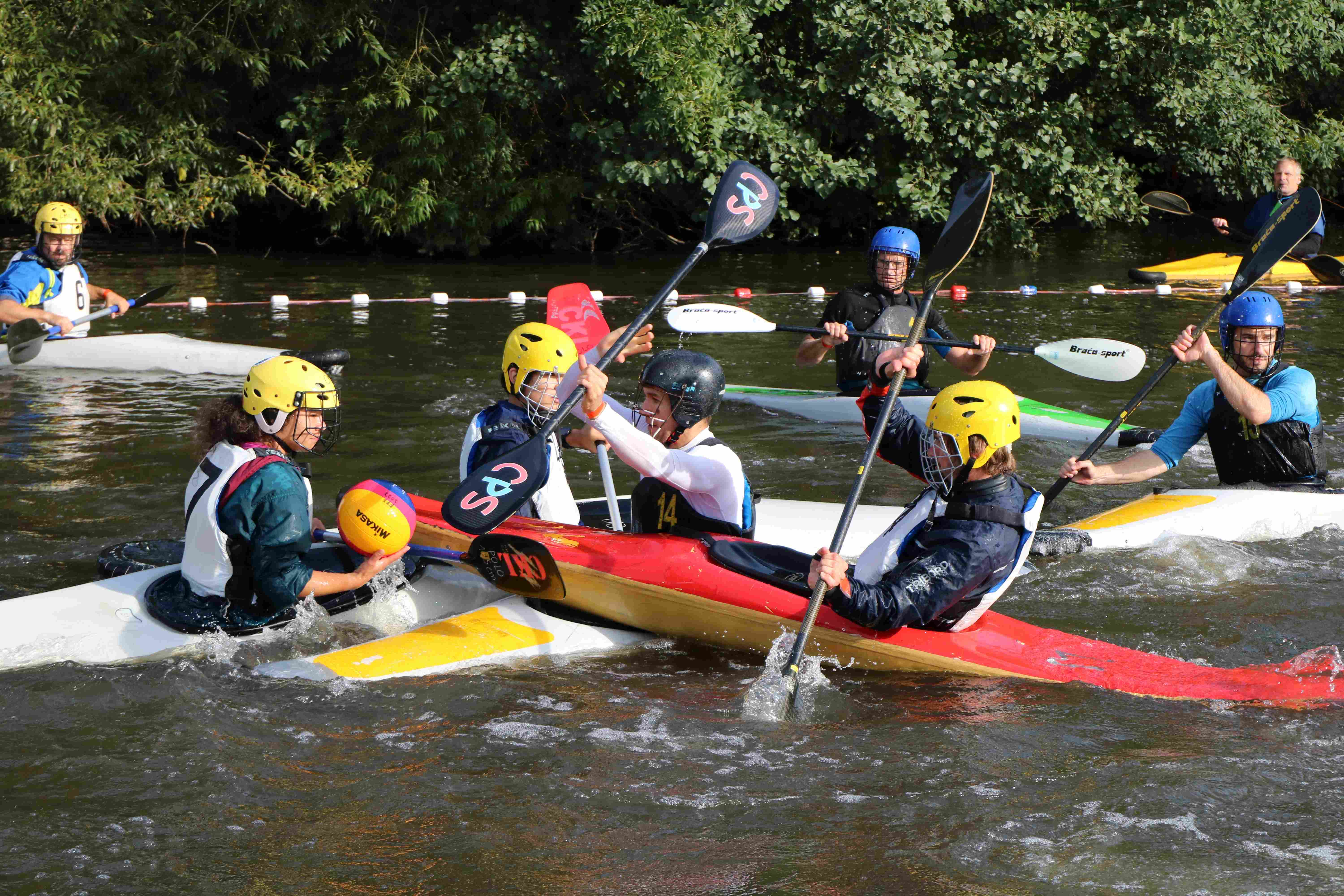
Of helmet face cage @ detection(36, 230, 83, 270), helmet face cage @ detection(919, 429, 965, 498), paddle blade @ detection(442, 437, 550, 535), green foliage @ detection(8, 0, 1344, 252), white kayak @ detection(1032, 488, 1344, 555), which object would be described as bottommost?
white kayak @ detection(1032, 488, 1344, 555)

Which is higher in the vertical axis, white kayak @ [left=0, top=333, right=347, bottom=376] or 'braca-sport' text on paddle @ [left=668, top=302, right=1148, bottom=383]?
'braca-sport' text on paddle @ [left=668, top=302, right=1148, bottom=383]

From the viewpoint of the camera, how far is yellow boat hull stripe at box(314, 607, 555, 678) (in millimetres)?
4070

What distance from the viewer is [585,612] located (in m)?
4.46

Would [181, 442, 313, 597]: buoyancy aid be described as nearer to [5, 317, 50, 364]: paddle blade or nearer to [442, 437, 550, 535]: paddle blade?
[442, 437, 550, 535]: paddle blade

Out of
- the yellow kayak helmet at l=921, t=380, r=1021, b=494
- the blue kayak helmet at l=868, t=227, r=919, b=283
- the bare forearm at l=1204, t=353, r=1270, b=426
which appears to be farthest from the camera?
the blue kayak helmet at l=868, t=227, r=919, b=283

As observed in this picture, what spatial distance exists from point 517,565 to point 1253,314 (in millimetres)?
3252

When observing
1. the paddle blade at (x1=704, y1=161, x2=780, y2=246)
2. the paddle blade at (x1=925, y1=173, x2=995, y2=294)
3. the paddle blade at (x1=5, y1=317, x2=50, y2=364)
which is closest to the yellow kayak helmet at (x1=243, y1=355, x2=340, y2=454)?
the paddle blade at (x1=704, y1=161, x2=780, y2=246)

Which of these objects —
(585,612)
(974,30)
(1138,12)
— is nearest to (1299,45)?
(1138,12)

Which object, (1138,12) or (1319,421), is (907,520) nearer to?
(1319,421)

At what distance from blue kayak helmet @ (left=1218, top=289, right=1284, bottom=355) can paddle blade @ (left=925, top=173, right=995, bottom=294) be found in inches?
42.8

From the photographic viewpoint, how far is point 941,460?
151 inches

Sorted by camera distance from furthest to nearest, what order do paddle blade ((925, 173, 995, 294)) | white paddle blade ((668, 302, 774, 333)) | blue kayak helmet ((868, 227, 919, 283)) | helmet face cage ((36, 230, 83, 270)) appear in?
helmet face cage ((36, 230, 83, 270)) → blue kayak helmet ((868, 227, 919, 283)) → white paddle blade ((668, 302, 774, 333)) → paddle blade ((925, 173, 995, 294))

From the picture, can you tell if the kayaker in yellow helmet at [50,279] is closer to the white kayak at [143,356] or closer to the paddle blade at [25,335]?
the paddle blade at [25,335]

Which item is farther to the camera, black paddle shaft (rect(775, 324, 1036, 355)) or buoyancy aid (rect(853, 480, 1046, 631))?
black paddle shaft (rect(775, 324, 1036, 355))
